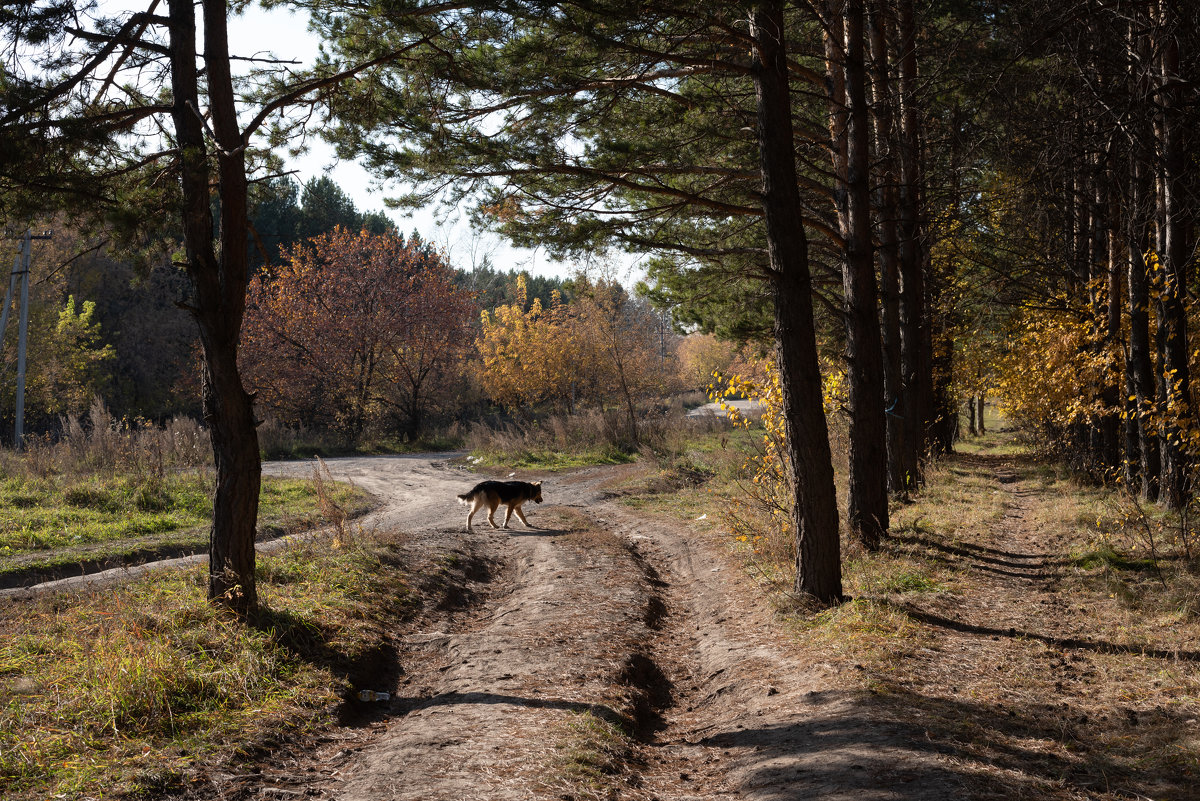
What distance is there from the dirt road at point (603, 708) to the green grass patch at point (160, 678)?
0.40 metres

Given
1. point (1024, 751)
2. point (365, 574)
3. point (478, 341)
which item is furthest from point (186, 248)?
point (478, 341)

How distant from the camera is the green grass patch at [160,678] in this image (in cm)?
413

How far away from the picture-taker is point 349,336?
32.6 m

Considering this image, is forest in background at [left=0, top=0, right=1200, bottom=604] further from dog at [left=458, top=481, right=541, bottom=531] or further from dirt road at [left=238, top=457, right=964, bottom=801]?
dog at [left=458, top=481, right=541, bottom=531]

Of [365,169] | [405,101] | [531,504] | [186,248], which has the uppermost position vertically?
[405,101]

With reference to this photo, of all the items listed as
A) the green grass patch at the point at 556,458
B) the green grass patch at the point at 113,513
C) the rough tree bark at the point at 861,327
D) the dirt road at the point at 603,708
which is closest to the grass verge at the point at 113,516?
the green grass patch at the point at 113,513

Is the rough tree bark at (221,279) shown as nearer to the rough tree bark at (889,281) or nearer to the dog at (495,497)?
the dog at (495,497)

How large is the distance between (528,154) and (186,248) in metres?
3.35

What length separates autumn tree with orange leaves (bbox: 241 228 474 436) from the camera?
32.3m

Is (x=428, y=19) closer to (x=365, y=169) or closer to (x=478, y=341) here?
(x=365, y=169)

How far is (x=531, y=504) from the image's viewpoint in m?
15.9

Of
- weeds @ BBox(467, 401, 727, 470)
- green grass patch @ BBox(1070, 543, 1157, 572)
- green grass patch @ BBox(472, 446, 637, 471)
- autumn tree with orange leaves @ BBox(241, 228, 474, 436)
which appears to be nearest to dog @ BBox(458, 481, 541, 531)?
green grass patch @ BBox(1070, 543, 1157, 572)

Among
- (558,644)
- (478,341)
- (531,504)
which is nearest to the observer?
(558,644)

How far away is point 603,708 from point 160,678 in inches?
116
